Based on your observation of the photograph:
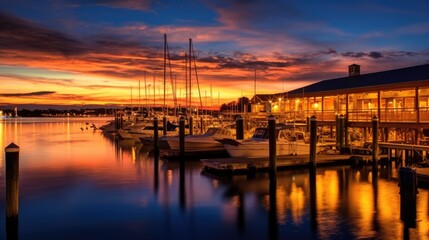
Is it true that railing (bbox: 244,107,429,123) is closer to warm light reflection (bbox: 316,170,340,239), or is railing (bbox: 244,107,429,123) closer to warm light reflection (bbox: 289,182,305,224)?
warm light reflection (bbox: 316,170,340,239)

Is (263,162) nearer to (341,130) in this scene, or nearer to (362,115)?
(341,130)

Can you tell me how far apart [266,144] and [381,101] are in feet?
40.4

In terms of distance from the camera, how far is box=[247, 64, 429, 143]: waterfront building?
28759 millimetres

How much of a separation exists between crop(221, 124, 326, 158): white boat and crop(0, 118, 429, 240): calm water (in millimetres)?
2446

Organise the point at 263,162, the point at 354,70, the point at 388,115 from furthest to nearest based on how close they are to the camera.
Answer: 1. the point at 354,70
2. the point at 388,115
3. the point at 263,162

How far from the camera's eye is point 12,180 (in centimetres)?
1416

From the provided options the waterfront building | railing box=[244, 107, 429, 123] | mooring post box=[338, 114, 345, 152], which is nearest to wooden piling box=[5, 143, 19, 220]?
mooring post box=[338, 114, 345, 152]

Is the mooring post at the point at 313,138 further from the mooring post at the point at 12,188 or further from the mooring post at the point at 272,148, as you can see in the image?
the mooring post at the point at 12,188

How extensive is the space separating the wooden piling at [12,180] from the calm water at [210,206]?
1.21 metres

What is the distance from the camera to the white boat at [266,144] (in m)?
29.1

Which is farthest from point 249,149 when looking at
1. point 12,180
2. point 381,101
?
point 12,180

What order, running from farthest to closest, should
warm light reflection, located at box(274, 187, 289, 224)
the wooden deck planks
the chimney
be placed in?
the chimney → the wooden deck planks → warm light reflection, located at box(274, 187, 289, 224)

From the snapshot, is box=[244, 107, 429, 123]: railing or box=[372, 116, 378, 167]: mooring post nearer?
box=[244, 107, 429, 123]: railing

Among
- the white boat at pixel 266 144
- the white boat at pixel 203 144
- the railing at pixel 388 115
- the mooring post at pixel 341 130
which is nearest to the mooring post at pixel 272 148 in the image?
the white boat at pixel 266 144
